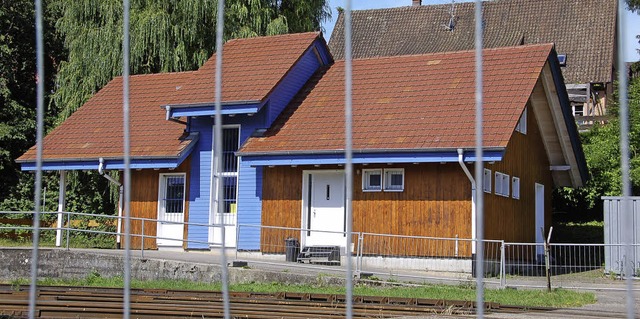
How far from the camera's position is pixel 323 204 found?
22.2m

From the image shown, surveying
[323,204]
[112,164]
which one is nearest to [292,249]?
[323,204]

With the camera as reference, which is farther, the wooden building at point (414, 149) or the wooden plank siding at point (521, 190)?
the wooden plank siding at point (521, 190)

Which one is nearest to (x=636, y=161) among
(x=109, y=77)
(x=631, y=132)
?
(x=631, y=132)

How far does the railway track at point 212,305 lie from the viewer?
1162 centimetres

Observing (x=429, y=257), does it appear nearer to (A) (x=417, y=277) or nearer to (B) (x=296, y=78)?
(A) (x=417, y=277)

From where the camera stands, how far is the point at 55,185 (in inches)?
1304

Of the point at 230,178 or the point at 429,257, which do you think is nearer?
the point at 429,257

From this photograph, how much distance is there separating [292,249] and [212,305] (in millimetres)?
8505

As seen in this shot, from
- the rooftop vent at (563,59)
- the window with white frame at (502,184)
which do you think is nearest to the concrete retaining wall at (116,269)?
the window with white frame at (502,184)

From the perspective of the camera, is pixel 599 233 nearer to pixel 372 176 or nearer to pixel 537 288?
pixel 372 176

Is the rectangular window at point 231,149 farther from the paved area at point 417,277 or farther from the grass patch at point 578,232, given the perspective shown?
the grass patch at point 578,232

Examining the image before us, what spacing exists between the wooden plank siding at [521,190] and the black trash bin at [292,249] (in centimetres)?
435

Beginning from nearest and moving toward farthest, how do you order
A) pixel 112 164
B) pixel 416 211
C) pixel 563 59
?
1. pixel 416 211
2. pixel 112 164
3. pixel 563 59

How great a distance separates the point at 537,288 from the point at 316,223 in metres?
6.63
